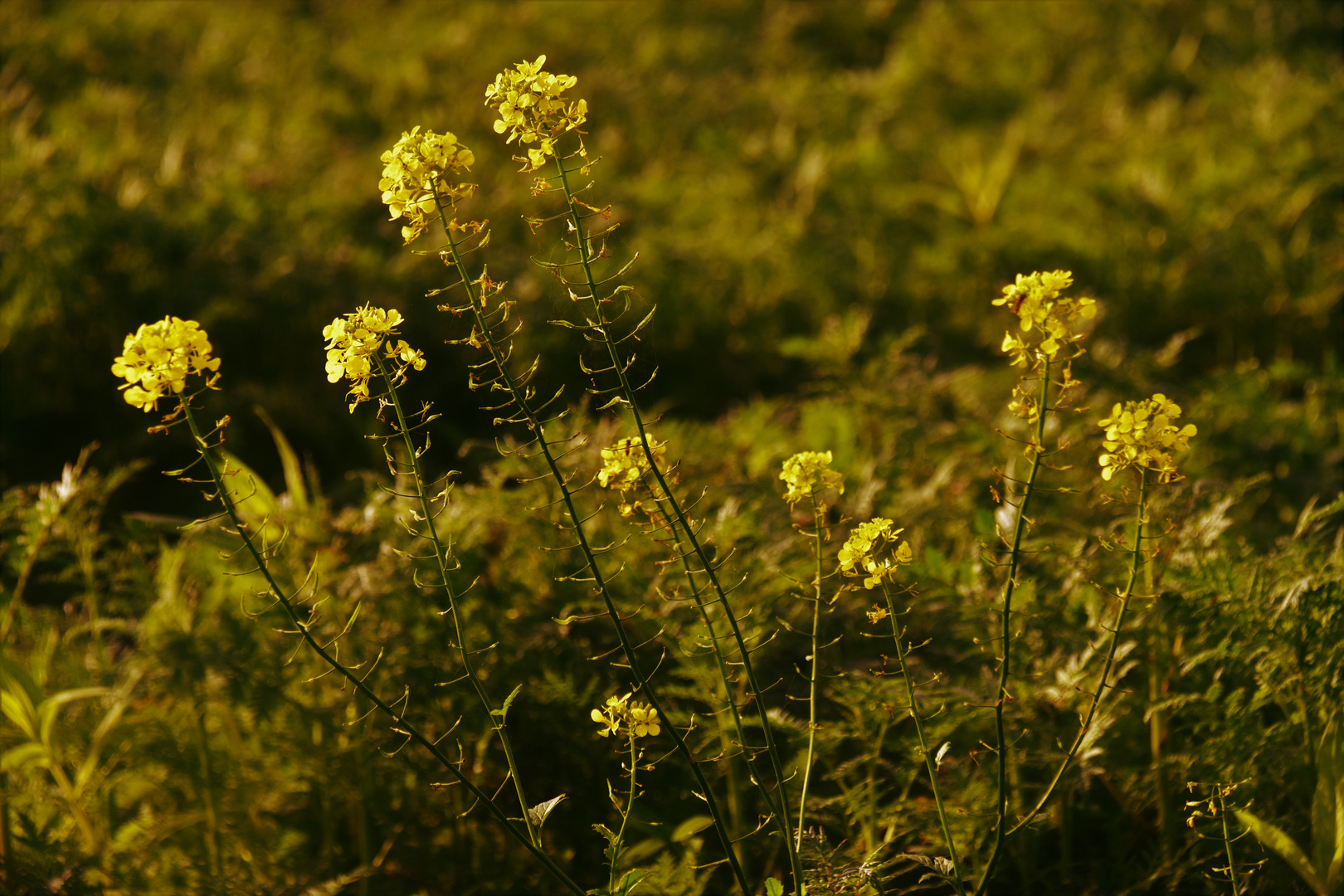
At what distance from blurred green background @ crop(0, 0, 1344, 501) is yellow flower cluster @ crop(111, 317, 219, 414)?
2130mm

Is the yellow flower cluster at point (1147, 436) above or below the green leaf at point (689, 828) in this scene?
above

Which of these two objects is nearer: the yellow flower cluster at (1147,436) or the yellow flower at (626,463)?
the yellow flower cluster at (1147,436)

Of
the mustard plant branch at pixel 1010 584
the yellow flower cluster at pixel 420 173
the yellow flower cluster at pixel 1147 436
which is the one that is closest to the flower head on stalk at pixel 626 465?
the yellow flower cluster at pixel 420 173

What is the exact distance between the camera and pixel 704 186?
613cm

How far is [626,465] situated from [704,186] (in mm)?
4771

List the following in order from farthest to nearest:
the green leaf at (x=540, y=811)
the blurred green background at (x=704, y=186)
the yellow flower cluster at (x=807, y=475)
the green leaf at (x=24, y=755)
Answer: the blurred green background at (x=704, y=186)
the green leaf at (x=24, y=755)
the yellow flower cluster at (x=807, y=475)
the green leaf at (x=540, y=811)

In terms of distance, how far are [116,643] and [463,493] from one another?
111 centimetres

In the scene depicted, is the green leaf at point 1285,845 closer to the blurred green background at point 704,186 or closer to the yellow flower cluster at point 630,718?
the yellow flower cluster at point 630,718

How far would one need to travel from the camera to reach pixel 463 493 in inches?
103

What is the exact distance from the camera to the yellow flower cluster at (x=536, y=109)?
4.72ft

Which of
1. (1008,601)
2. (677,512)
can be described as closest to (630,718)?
(677,512)

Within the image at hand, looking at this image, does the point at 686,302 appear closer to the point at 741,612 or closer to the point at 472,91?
the point at 741,612

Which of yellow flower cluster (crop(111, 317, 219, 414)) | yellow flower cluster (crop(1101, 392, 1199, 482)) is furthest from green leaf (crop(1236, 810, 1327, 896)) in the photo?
yellow flower cluster (crop(111, 317, 219, 414))

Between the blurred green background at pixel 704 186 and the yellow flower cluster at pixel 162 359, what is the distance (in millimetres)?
2130
